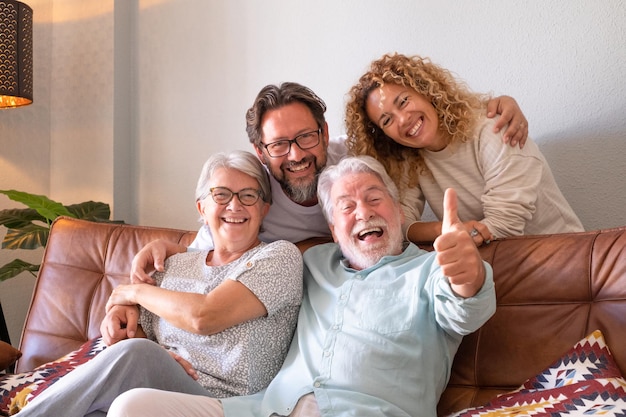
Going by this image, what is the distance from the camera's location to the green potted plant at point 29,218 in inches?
119

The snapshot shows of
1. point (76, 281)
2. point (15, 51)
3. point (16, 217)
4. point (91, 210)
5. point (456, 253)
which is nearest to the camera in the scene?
point (456, 253)

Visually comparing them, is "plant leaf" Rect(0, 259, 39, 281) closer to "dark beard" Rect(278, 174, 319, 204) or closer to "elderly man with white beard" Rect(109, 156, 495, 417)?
"dark beard" Rect(278, 174, 319, 204)

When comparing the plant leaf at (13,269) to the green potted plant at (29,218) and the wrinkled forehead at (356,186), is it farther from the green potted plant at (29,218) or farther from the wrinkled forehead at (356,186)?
the wrinkled forehead at (356,186)

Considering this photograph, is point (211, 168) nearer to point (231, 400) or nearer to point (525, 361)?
point (231, 400)

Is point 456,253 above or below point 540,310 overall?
above

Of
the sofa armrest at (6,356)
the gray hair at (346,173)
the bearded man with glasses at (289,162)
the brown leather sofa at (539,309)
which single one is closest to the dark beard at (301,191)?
the bearded man with glasses at (289,162)

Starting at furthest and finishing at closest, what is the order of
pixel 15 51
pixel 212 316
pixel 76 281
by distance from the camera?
1. pixel 15 51
2. pixel 76 281
3. pixel 212 316

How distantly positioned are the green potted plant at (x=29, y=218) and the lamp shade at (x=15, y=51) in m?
0.46

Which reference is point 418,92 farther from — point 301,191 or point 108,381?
point 108,381

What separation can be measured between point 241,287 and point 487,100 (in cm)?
101

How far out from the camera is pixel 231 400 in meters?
1.68

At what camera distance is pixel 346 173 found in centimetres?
191

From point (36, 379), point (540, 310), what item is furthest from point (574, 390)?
point (36, 379)

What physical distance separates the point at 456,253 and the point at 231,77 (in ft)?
6.71
